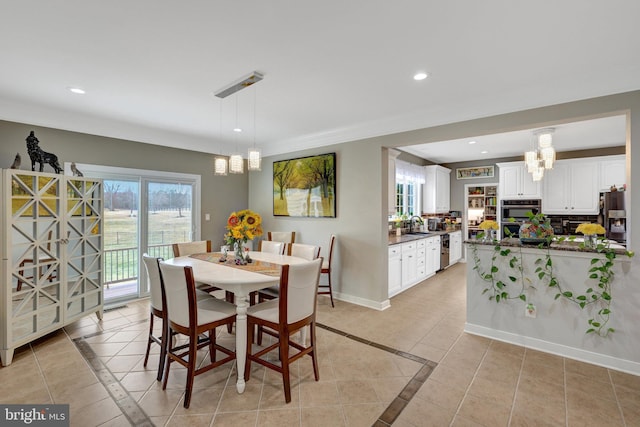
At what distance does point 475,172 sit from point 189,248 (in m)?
6.49

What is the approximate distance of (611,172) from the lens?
5.33m

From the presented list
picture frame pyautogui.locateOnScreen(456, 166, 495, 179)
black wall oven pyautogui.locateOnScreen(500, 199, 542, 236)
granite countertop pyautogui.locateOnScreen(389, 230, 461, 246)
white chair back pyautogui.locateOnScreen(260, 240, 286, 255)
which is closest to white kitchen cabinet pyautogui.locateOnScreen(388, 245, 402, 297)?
granite countertop pyautogui.locateOnScreen(389, 230, 461, 246)

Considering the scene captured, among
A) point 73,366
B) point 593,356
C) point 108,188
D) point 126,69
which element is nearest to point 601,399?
point 593,356

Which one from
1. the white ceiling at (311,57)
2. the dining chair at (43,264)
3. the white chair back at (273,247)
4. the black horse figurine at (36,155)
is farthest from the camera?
the white chair back at (273,247)

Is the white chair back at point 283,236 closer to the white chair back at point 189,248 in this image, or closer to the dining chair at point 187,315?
the white chair back at point 189,248

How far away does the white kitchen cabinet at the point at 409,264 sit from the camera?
4.81m

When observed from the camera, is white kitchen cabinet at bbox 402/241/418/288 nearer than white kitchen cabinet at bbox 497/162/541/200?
Yes

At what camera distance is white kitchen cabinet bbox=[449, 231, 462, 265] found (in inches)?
265

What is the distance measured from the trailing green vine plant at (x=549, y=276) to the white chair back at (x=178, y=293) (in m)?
2.88

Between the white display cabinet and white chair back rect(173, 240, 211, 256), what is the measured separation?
2.95ft

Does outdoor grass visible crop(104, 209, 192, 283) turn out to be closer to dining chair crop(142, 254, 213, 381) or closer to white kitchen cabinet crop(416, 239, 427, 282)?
dining chair crop(142, 254, 213, 381)

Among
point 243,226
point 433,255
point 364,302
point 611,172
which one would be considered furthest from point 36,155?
point 611,172

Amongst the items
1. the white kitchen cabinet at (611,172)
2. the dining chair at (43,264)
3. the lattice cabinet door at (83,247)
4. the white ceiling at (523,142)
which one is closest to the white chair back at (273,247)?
the lattice cabinet door at (83,247)

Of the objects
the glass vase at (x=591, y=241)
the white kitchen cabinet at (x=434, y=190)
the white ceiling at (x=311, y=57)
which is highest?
the white ceiling at (x=311, y=57)
